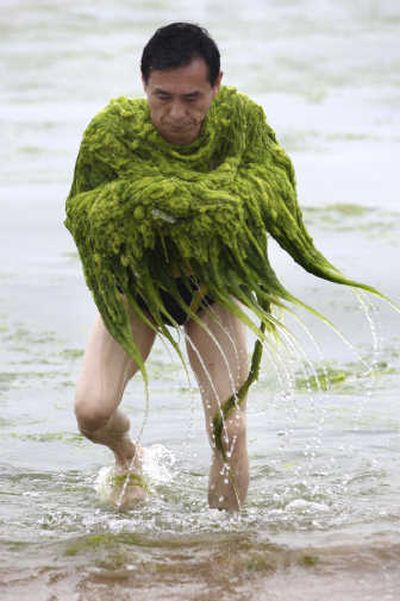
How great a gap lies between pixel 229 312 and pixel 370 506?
1.13 metres

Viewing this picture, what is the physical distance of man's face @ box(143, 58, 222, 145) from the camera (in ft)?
18.4

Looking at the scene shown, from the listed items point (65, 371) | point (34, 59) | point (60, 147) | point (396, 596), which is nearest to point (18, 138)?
point (60, 147)

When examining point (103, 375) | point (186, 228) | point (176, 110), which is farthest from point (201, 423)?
point (176, 110)

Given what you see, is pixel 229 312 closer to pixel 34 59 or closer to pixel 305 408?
pixel 305 408

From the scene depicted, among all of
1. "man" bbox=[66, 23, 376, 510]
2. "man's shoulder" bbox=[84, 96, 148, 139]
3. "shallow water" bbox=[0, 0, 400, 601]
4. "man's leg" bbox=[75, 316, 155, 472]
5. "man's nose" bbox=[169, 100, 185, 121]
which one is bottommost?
"shallow water" bbox=[0, 0, 400, 601]

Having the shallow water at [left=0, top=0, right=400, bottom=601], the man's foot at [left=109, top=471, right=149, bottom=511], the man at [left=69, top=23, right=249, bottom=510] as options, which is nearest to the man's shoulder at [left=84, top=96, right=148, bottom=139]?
the man at [left=69, top=23, right=249, bottom=510]

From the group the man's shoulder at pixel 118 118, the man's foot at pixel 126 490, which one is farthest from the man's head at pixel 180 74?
the man's foot at pixel 126 490

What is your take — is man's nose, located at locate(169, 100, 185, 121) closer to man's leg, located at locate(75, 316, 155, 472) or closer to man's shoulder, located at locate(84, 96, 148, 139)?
man's shoulder, located at locate(84, 96, 148, 139)

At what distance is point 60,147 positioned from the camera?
14867 mm

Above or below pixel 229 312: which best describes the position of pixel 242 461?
below

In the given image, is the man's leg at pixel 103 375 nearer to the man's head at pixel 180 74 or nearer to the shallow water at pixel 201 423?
the shallow water at pixel 201 423

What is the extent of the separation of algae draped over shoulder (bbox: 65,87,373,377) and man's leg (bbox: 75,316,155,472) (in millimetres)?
145

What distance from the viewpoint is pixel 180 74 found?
18.4ft

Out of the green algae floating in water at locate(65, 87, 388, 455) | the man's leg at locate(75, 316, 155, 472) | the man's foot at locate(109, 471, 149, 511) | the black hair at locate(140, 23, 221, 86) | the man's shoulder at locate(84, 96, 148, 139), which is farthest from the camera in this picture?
the man's foot at locate(109, 471, 149, 511)
